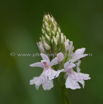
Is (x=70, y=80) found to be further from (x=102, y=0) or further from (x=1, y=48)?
(x=102, y=0)

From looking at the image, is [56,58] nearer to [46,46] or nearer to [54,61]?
[54,61]

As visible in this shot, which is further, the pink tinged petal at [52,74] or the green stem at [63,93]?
the green stem at [63,93]

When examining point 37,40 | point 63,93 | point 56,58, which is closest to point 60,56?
point 56,58

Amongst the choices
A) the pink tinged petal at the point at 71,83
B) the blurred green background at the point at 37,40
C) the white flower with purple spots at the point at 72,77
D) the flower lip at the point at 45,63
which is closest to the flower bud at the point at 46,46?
the flower lip at the point at 45,63

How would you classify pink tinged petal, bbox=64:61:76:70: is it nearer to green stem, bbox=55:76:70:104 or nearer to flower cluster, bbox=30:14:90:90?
flower cluster, bbox=30:14:90:90

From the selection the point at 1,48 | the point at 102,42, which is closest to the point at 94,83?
the point at 102,42

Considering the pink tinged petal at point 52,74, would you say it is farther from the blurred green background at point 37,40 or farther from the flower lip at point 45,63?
the blurred green background at point 37,40
